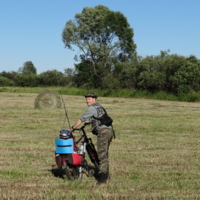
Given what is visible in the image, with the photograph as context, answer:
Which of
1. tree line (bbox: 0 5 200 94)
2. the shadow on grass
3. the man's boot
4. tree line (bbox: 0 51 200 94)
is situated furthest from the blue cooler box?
tree line (bbox: 0 5 200 94)

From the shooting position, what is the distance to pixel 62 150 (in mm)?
8422

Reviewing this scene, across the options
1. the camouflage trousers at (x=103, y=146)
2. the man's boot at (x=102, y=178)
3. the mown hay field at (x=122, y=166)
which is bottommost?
the mown hay field at (x=122, y=166)

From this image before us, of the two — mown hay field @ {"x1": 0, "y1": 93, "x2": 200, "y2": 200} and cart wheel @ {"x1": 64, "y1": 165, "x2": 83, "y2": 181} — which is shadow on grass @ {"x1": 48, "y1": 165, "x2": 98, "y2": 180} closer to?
mown hay field @ {"x1": 0, "y1": 93, "x2": 200, "y2": 200}

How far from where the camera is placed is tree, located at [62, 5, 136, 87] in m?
70.3

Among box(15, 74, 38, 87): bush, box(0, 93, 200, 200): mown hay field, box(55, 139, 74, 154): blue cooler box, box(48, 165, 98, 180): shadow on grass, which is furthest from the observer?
box(15, 74, 38, 87): bush

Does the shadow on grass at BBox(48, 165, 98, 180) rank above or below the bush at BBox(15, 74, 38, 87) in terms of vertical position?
below

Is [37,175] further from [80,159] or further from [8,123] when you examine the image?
[8,123]

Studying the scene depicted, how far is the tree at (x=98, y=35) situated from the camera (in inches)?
2768

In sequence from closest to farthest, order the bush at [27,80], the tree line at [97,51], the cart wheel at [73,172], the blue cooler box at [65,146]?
the blue cooler box at [65,146] → the cart wheel at [73,172] → the tree line at [97,51] → the bush at [27,80]

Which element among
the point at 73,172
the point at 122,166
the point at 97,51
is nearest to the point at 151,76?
the point at 97,51

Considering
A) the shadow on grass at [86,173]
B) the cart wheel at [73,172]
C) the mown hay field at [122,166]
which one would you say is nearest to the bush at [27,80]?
the mown hay field at [122,166]

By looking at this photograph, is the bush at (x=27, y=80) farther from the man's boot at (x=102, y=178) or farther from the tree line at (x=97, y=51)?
the man's boot at (x=102, y=178)

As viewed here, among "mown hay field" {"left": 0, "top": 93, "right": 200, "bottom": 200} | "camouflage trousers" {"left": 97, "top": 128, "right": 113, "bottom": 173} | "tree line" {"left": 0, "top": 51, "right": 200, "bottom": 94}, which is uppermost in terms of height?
"tree line" {"left": 0, "top": 51, "right": 200, "bottom": 94}

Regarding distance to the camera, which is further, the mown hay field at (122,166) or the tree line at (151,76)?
the tree line at (151,76)
